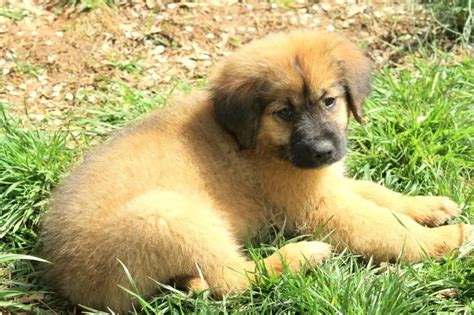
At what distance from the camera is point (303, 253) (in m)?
4.45

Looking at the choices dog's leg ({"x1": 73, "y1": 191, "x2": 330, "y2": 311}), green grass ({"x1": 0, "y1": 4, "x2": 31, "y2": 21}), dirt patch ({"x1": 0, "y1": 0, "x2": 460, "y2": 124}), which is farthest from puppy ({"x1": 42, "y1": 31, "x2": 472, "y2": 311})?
green grass ({"x1": 0, "y1": 4, "x2": 31, "y2": 21})

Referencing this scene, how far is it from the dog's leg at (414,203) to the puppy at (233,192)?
0.01 metres

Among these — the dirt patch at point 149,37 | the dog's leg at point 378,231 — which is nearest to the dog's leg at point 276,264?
the dog's leg at point 378,231

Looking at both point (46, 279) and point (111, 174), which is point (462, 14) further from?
point (46, 279)

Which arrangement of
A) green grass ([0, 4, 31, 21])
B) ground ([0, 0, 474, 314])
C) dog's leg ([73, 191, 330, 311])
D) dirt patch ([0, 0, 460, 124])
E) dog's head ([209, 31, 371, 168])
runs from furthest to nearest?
1. green grass ([0, 4, 31, 21])
2. dirt patch ([0, 0, 460, 124])
3. dog's head ([209, 31, 371, 168])
4. ground ([0, 0, 474, 314])
5. dog's leg ([73, 191, 330, 311])

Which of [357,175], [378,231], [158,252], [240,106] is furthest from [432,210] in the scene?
[158,252]

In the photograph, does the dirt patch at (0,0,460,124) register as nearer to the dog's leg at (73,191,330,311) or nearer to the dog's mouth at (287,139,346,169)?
the dog's mouth at (287,139,346,169)

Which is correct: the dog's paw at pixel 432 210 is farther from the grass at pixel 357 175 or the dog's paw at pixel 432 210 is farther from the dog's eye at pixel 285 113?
the dog's eye at pixel 285 113

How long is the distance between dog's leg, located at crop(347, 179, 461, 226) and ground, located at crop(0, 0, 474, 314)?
0.49 feet

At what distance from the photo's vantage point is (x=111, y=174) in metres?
4.39

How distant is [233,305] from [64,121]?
279 cm

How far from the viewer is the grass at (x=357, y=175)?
4.13 m

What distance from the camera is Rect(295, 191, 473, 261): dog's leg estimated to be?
4527 millimetres

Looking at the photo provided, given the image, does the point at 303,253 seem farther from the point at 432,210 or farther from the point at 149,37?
the point at 149,37
